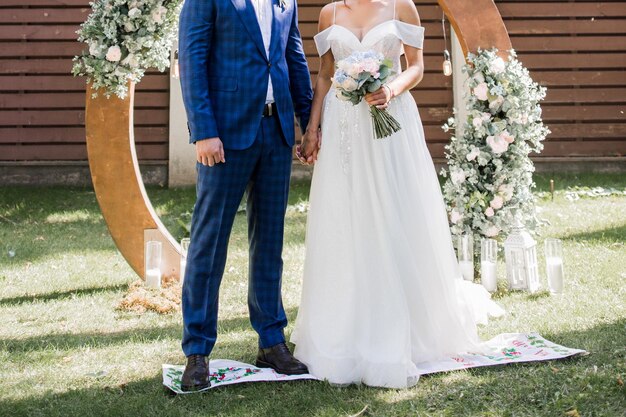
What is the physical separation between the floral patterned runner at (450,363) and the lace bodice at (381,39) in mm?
1529

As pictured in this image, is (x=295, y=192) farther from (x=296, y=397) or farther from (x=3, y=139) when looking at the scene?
(x=296, y=397)

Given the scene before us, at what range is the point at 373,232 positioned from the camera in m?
3.93

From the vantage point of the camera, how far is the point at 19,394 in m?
3.64

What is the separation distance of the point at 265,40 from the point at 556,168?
8561 mm

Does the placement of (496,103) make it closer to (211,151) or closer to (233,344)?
(233,344)

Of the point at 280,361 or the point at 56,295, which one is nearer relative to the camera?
the point at 280,361

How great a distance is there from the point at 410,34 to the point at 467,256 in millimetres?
2193

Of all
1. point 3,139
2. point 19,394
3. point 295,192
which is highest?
point 3,139

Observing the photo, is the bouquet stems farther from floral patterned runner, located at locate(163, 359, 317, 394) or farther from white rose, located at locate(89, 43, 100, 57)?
white rose, located at locate(89, 43, 100, 57)

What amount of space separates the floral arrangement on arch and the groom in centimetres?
230

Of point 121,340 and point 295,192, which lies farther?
point 295,192

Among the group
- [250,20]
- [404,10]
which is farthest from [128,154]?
[404,10]

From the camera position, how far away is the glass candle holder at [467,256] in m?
5.73

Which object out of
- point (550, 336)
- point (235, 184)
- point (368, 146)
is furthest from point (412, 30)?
point (550, 336)
